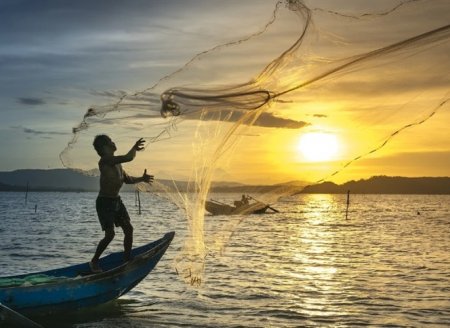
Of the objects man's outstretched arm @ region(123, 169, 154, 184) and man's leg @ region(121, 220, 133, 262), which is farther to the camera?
man's leg @ region(121, 220, 133, 262)

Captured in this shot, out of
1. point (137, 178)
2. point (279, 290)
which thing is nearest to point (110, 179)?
point (137, 178)

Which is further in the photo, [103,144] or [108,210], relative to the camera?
[108,210]

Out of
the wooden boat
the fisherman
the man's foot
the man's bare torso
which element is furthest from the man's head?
the wooden boat

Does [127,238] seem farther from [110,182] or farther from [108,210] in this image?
[110,182]

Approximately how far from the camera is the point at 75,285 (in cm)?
1234

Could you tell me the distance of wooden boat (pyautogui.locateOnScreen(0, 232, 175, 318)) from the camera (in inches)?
459

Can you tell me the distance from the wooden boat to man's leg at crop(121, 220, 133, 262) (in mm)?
159

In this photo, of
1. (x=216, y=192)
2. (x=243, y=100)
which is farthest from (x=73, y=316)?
(x=243, y=100)

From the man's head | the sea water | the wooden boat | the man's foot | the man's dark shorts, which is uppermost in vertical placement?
the man's head

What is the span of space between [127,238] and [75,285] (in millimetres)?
1335

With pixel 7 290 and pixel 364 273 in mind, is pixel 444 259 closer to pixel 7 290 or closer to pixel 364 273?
pixel 364 273

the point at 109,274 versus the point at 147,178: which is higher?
the point at 147,178

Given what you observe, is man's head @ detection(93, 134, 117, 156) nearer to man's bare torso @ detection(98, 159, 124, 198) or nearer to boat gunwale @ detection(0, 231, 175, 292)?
man's bare torso @ detection(98, 159, 124, 198)

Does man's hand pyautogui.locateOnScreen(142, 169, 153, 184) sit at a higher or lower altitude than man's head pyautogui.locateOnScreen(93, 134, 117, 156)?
lower
